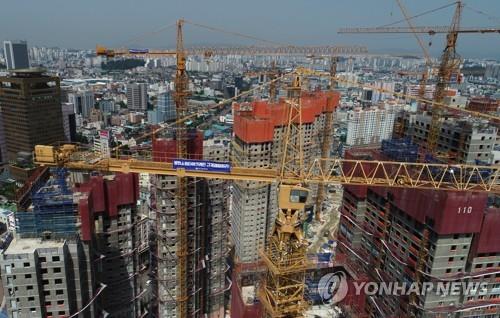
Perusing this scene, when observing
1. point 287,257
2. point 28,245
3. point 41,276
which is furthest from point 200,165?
point 41,276

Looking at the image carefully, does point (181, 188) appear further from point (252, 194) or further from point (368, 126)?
point (368, 126)

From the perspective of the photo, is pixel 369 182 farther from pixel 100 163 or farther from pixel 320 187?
pixel 320 187

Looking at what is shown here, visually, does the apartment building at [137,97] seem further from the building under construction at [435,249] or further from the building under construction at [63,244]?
the building under construction at [435,249]

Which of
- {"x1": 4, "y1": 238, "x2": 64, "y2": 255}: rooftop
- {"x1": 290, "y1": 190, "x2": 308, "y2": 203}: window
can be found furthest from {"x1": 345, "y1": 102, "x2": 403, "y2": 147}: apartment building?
{"x1": 4, "y1": 238, "x2": 64, "y2": 255}: rooftop

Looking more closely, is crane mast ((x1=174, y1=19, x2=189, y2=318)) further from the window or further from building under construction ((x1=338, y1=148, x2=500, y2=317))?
building under construction ((x1=338, y1=148, x2=500, y2=317))

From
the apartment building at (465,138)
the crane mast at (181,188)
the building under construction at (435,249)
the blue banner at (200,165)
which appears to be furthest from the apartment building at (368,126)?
the blue banner at (200,165)

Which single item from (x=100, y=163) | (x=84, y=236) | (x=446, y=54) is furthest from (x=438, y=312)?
(x=446, y=54)

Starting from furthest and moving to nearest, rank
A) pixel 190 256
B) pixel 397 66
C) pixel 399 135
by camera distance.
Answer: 1. pixel 397 66
2. pixel 399 135
3. pixel 190 256
